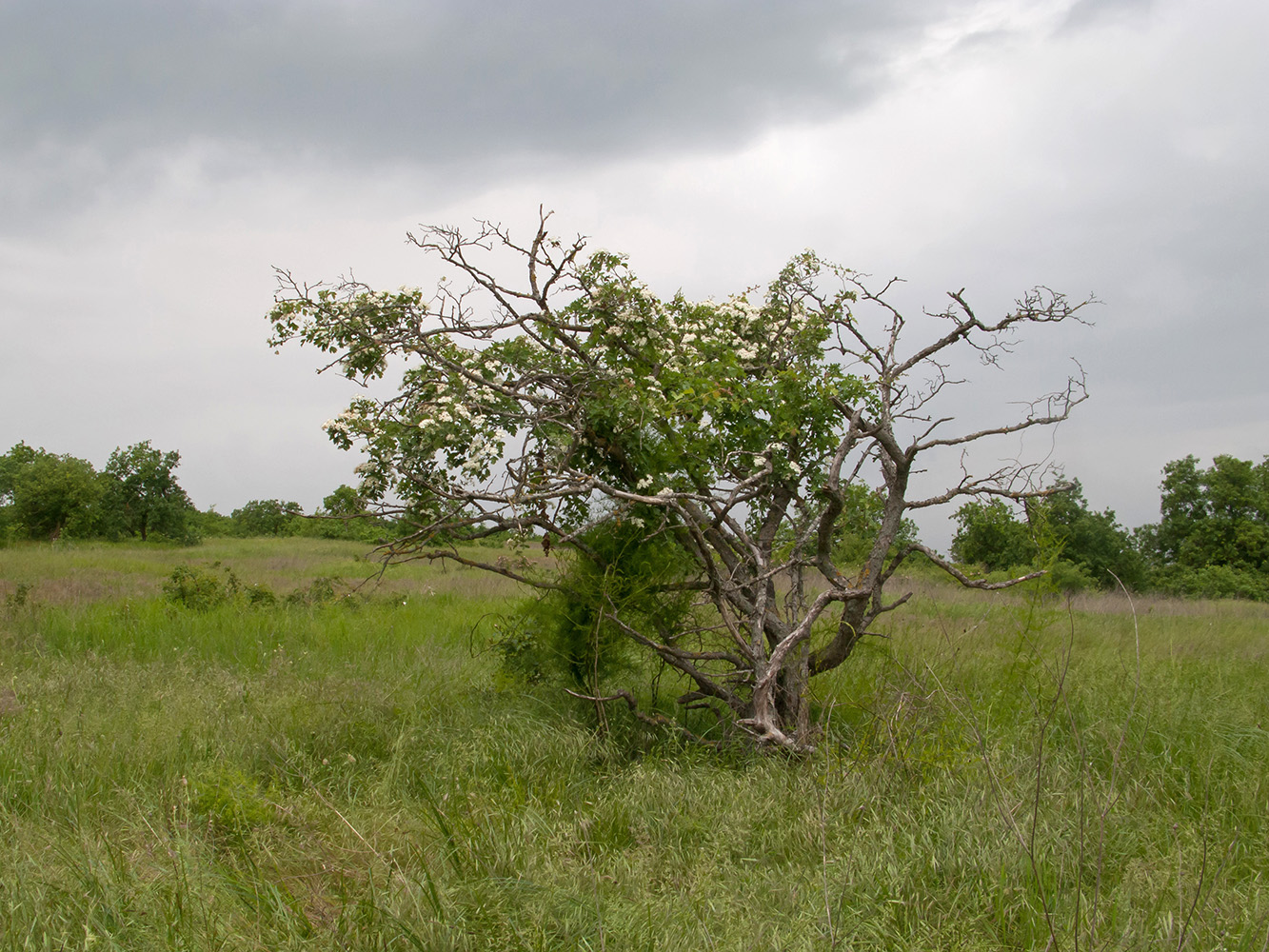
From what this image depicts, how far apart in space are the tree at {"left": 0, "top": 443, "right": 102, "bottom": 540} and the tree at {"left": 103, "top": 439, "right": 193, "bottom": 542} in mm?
1952

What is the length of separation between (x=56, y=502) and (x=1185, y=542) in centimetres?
5769

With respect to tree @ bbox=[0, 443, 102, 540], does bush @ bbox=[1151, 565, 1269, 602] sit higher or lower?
lower

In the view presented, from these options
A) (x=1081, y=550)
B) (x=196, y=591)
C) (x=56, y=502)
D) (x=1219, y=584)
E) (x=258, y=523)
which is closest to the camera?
(x=196, y=591)

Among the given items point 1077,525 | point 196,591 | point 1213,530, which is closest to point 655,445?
point 196,591

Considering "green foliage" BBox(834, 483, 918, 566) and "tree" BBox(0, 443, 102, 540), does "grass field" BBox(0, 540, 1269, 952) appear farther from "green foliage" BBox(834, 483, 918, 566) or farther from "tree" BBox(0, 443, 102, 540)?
"tree" BBox(0, 443, 102, 540)

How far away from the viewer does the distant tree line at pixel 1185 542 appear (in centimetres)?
3244

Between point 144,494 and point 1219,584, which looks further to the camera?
point 144,494

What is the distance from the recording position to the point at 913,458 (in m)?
6.63

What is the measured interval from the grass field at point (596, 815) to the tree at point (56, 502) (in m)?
42.8

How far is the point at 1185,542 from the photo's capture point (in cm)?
3816

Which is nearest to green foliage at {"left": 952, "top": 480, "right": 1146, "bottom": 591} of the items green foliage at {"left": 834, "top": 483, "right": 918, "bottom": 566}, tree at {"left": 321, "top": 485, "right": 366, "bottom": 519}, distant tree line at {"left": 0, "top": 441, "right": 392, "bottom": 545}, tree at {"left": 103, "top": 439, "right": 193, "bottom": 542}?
green foliage at {"left": 834, "top": 483, "right": 918, "bottom": 566}

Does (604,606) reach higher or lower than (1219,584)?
higher

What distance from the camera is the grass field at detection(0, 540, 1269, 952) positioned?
3305 millimetres

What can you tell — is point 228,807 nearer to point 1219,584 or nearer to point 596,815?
point 596,815
